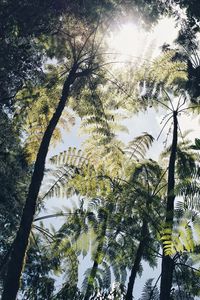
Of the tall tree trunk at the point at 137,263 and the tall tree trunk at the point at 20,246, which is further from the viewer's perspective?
the tall tree trunk at the point at 137,263

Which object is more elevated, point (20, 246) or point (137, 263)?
point (137, 263)

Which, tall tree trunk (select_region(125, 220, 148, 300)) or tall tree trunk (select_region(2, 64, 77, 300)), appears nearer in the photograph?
tall tree trunk (select_region(2, 64, 77, 300))

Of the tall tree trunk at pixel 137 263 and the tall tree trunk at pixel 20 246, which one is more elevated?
the tall tree trunk at pixel 137 263

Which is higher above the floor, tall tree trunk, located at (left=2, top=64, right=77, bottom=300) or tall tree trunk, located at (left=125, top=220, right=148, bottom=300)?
tall tree trunk, located at (left=125, top=220, right=148, bottom=300)

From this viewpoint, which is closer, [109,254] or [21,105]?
[21,105]

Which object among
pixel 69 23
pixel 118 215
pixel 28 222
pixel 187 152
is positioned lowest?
pixel 28 222

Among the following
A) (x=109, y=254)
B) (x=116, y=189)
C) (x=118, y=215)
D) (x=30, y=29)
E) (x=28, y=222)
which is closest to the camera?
(x=28, y=222)

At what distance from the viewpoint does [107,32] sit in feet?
28.6

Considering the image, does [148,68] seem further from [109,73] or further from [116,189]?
[116,189]

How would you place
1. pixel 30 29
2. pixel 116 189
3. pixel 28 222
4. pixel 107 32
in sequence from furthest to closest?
pixel 30 29
pixel 107 32
pixel 116 189
pixel 28 222

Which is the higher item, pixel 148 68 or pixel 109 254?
pixel 148 68

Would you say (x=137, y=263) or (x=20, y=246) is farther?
(x=137, y=263)

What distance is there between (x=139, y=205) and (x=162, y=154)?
7.40 ft

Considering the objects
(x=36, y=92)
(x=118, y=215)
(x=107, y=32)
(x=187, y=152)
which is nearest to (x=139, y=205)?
(x=118, y=215)
